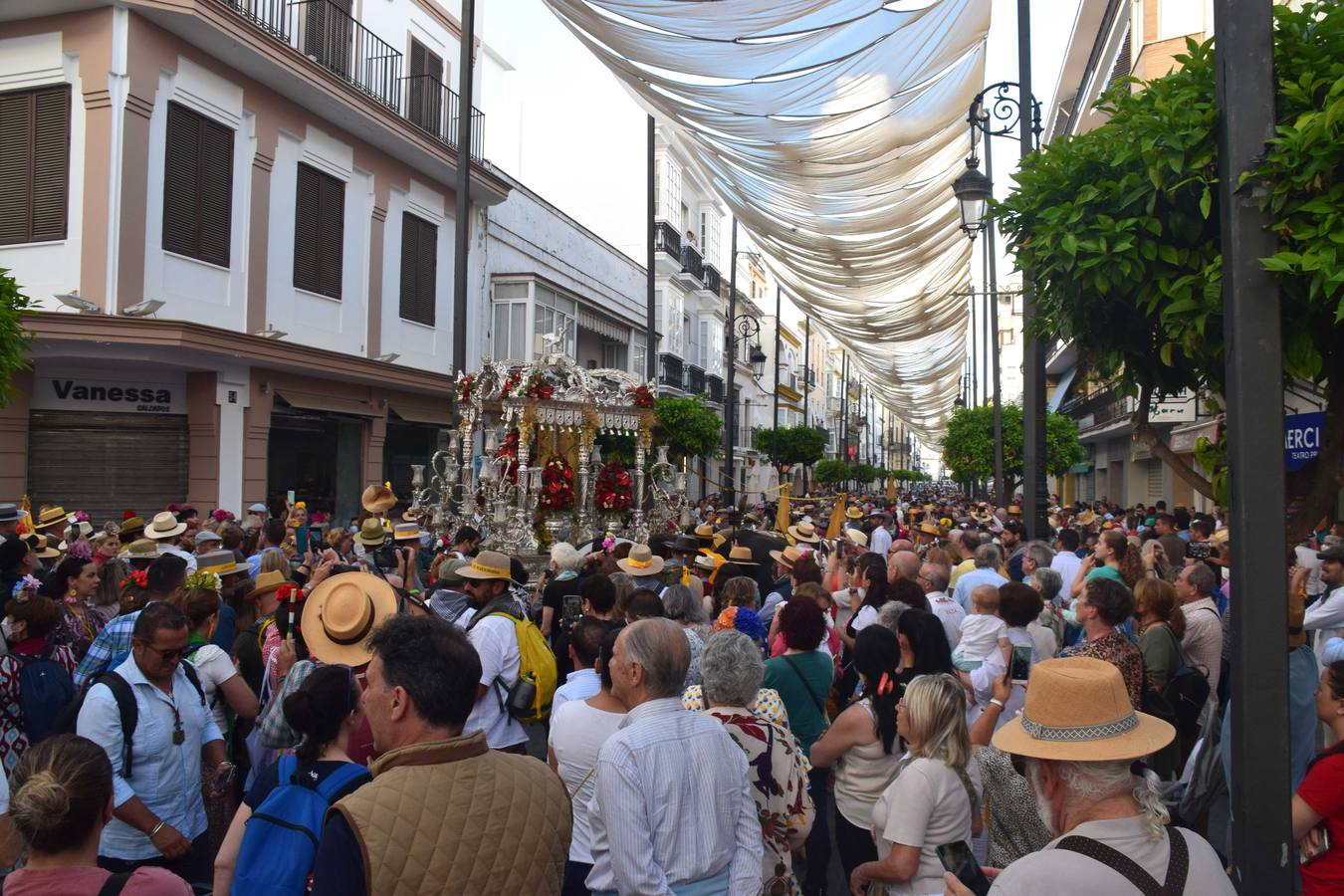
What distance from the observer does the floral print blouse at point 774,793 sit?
3867 millimetres

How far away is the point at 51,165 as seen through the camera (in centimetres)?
1466

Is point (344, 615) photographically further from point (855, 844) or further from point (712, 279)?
point (712, 279)

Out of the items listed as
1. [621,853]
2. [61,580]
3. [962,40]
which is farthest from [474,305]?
[621,853]

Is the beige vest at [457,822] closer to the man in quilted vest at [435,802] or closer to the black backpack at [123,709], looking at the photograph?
the man in quilted vest at [435,802]

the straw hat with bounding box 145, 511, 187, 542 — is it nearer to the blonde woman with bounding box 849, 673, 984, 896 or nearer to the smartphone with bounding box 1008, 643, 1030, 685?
the smartphone with bounding box 1008, 643, 1030, 685

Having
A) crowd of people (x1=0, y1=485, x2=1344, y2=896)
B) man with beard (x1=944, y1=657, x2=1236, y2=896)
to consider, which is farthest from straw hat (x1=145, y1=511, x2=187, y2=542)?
man with beard (x1=944, y1=657, x2=1236, y2=896)

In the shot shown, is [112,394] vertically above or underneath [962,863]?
above

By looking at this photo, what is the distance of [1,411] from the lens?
13.8 metres

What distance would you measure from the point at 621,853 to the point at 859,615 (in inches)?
163

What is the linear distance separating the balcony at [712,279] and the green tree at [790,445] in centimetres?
914

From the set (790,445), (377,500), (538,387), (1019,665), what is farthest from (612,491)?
(790,445)

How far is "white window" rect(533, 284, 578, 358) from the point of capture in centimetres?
2656

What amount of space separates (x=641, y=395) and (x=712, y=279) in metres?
30.2

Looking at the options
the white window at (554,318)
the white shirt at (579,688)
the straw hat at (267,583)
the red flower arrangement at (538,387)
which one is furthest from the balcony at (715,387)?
the white shirt at (579,688)
